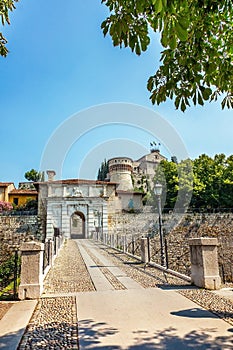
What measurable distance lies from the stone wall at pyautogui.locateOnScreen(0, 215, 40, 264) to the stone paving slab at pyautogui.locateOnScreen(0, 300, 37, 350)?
2960cm

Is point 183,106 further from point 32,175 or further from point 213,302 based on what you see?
point 32,175

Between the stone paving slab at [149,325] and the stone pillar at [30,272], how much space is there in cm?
107

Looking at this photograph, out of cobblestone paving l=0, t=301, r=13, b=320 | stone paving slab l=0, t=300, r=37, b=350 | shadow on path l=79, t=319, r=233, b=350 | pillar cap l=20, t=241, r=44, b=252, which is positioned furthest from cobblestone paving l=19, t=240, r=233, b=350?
pillar cap l=20, t=241, r=44, b=252

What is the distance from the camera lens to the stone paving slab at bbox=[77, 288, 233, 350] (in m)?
3.38

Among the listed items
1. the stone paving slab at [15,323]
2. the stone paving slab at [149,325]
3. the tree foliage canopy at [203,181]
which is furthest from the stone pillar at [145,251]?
the tree foliage canopy at [203,181]

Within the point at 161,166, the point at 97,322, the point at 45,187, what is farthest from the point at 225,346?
the point at 161,166

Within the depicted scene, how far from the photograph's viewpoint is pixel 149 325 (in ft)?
13.2

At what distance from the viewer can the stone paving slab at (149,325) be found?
338 centimetres

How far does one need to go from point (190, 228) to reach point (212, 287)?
27174 mm

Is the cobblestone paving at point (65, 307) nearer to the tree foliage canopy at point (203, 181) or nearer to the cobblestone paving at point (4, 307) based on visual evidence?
the cobblestone paving at point (4, 307)

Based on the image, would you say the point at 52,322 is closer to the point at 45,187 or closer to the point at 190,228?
the point at 190,228

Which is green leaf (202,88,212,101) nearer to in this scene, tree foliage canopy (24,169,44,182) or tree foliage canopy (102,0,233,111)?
tree foliage canopy (102,0,233,111)

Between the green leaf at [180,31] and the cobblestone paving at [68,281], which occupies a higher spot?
the green leaf at [180,31]

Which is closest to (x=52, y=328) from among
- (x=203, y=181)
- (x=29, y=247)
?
(x=29, y=247)
